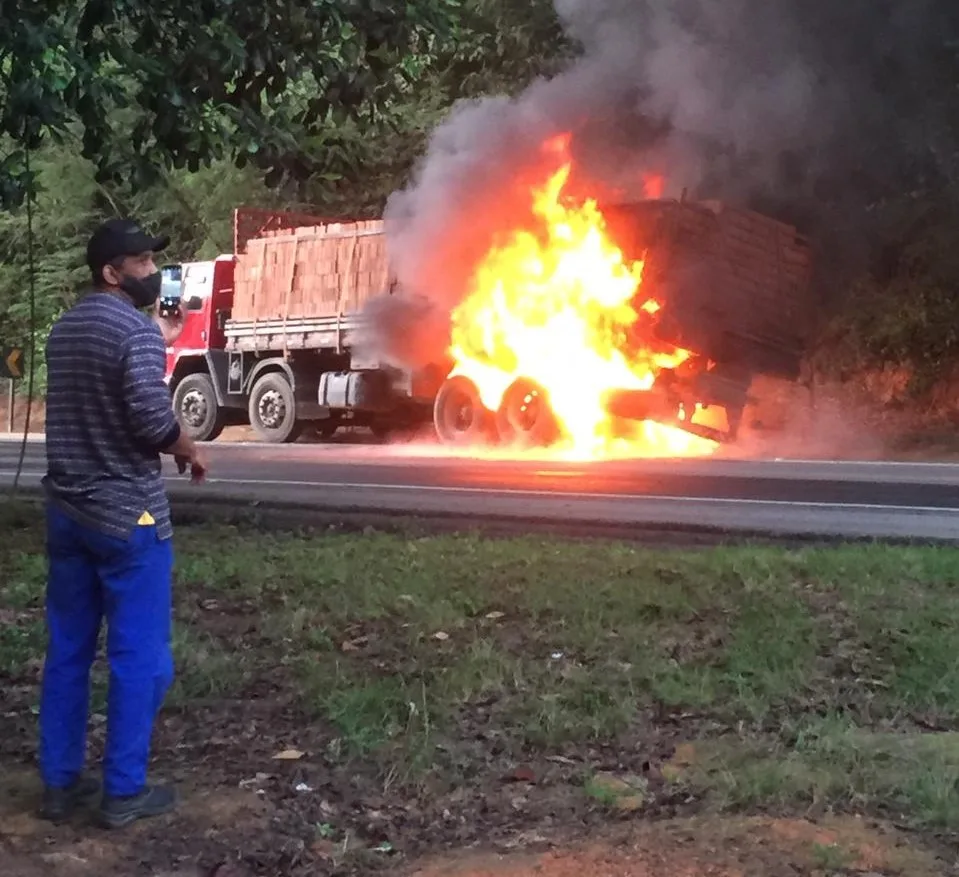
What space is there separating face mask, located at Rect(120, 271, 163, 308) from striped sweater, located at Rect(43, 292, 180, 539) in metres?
0.04

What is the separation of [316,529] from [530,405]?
8.34 m

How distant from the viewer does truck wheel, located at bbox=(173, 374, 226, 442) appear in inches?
858

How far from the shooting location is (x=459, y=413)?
60.4 feet

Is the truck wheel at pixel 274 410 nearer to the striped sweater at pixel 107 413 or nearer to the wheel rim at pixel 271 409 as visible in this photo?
the wheel rim at pixel 271 409

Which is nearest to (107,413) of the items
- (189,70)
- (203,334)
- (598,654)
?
(598,654)

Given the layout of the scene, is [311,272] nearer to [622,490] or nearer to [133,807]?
[622,490]

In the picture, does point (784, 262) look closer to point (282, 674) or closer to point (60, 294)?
point (282, 674)

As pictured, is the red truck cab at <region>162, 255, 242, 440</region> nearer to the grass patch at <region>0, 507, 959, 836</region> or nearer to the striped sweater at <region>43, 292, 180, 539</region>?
the grass patch at <region>0, 507, 959, 836</region>

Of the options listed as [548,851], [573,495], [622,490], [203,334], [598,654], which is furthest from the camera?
[203,334]

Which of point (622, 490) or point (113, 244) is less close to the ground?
point (113, 244)

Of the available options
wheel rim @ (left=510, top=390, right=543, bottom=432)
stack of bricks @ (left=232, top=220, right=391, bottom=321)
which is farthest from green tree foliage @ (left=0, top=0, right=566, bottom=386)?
stack of bricks @ (left=232, top=220, right=391, bottom=321)

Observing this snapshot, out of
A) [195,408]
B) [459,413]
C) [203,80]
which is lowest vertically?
[195,408]

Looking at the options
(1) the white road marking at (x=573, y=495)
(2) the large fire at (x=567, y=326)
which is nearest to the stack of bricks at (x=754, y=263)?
(2) the large fire at (x=567, y=326)

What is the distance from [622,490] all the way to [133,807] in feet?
26.9
